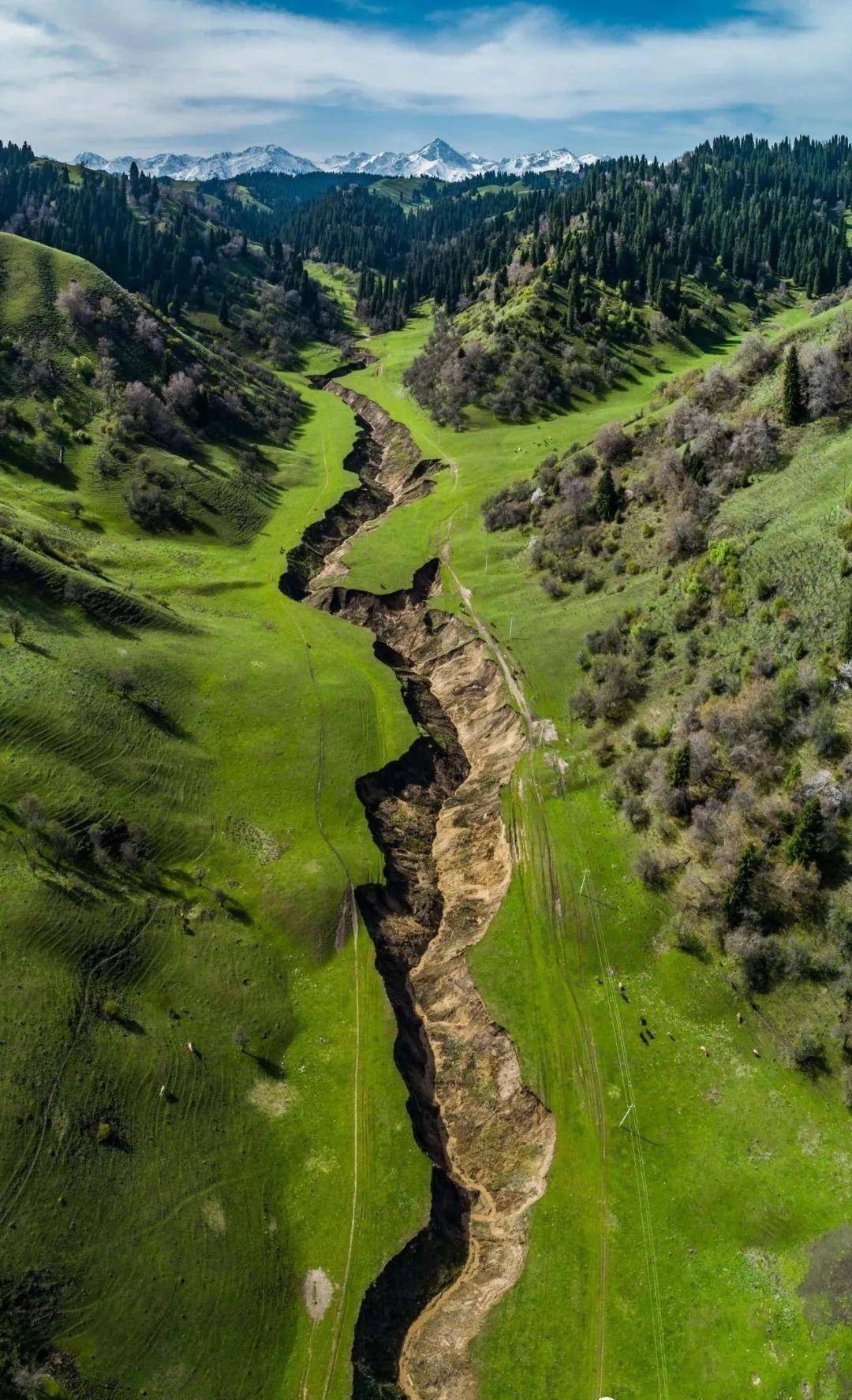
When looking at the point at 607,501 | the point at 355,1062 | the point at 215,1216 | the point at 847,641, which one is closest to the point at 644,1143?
the point at 355,1062

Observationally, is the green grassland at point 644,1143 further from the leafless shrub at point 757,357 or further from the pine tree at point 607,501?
the leafless shrub at point 757,357

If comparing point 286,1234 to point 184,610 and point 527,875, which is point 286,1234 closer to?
point 527,875

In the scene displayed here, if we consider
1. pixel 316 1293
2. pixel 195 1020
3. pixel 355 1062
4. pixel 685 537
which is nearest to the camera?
pixel 316 1293

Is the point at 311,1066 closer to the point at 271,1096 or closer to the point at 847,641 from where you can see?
the point at 271,1096

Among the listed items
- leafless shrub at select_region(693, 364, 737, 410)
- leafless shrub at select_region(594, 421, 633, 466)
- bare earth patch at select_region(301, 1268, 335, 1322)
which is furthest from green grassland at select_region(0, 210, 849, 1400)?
leafless shrub at select_region(594, 421, 633, 466)

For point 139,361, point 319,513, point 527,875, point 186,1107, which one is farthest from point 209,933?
point 139,361

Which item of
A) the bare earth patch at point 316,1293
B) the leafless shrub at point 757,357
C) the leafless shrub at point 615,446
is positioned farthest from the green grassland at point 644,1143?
the leafless shrub at point 615,446
